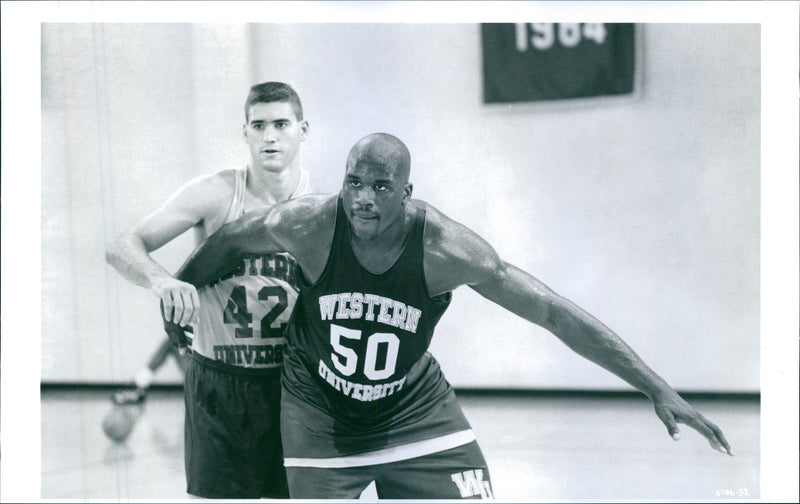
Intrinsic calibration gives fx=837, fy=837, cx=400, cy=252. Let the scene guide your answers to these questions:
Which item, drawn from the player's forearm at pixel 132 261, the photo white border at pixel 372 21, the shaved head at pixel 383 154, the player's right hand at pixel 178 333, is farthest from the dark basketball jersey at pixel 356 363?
the photo white border at pixel 372 21

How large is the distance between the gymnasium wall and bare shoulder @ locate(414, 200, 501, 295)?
0.47 feet

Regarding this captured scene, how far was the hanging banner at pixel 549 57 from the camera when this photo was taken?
126 inches

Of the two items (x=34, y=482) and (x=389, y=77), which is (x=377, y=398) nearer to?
(x=389, y=77)

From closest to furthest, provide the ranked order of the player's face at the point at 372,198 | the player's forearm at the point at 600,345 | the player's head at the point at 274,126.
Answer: the player's face at the point at 372,198 → the player's forearm at the point at 600,345 → the player's head at the point at 274,126

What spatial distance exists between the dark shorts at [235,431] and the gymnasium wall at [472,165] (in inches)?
7.7

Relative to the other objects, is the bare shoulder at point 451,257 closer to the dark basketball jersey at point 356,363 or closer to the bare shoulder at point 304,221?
the dark basketball jersey at point 356,363

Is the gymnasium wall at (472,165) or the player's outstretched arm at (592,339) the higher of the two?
the gymnasium wall at (472,165)

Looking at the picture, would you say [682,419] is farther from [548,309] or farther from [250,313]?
[250,313]

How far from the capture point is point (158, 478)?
3232 millimetres

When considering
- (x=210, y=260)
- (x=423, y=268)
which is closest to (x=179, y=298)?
(x=210, y=260)

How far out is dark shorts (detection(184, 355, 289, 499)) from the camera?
3086 millimetres

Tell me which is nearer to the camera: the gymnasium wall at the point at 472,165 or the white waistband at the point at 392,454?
the white waistband at the point at 392,454

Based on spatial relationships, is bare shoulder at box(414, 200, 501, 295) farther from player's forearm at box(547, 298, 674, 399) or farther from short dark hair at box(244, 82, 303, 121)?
short dark hair at box(244, 82, 303, 121)

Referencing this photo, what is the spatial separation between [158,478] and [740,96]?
2697mm
